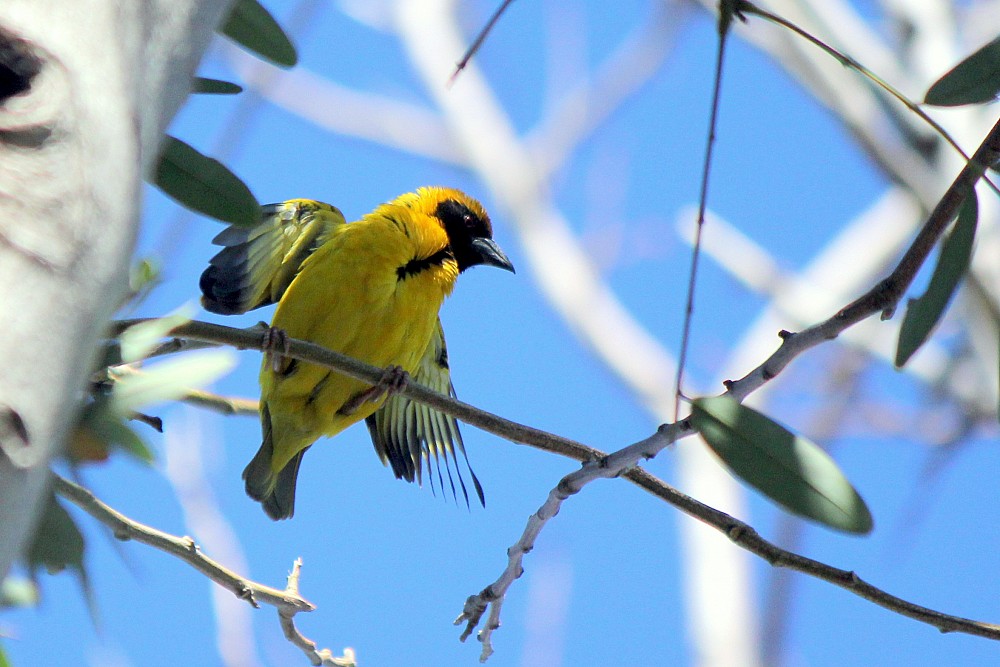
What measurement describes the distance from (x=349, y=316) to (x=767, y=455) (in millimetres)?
2144

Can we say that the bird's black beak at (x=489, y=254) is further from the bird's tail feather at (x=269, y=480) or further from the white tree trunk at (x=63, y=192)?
the white tree trunk at (x=63, y=192)

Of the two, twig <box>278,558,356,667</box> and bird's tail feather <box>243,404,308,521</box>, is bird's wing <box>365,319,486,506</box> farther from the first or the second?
twig <box>278,558,356,667</box>

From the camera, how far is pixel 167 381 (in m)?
2.08

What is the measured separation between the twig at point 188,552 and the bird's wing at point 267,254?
147 centimetres

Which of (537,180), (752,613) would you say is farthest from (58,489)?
(537,180)

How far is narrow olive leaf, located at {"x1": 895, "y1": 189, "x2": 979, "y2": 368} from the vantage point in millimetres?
1889

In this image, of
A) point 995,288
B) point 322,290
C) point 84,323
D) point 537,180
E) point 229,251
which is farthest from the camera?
point 537,180

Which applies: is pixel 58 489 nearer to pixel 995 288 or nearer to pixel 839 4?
pixel 995 288

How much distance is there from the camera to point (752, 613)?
10.1 meters

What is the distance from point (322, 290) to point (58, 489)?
1.82 m

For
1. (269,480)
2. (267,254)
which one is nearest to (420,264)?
(267,254)

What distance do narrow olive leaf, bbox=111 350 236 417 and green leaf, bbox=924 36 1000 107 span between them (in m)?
1.40

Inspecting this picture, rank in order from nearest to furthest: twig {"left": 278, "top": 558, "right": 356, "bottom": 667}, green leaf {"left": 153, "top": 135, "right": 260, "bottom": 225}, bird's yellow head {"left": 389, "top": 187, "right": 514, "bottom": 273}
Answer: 1. green leaf {"left": 153, "top": 135, "right": 260, "bottom": 225}
2. twig {"left": 278, "top": 558, "right": 356, "bottom": 667}
3. bird's yellow head {"left": 389, "top": 187, "right": 514, "bottom": 273}

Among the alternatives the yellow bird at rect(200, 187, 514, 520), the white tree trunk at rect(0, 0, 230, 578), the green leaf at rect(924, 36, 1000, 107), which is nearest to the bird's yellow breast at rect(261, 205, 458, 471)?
the yellow bird at rect(200, 187, 514, 520)
